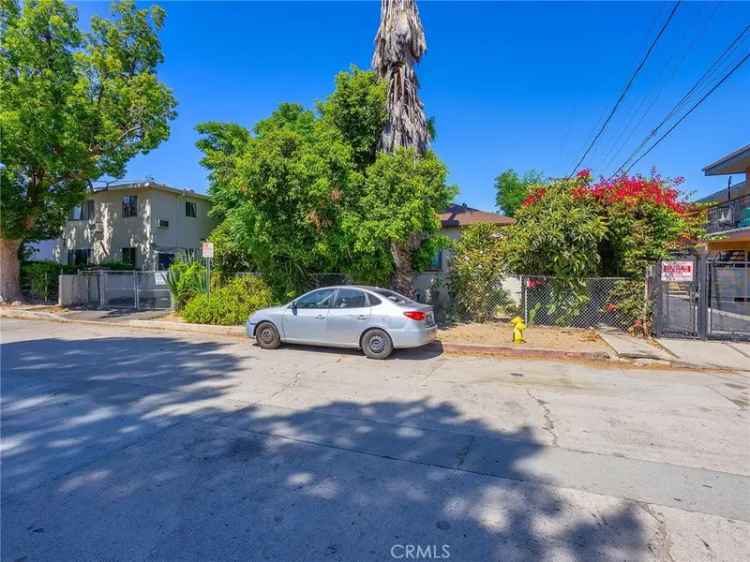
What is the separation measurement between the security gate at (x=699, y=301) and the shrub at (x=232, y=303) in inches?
421

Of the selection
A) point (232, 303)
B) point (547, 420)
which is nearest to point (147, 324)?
point (232, 303)

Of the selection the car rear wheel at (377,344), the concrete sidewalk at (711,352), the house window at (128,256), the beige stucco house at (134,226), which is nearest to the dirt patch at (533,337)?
the concrete sidewalk at (711,352)

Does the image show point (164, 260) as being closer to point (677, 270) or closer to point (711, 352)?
point (677, 270)

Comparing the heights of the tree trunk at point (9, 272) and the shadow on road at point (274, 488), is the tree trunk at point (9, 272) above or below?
above

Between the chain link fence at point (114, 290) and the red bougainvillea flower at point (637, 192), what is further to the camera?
the chain link fence at point (114, 290)

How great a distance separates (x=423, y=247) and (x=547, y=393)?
6296mm

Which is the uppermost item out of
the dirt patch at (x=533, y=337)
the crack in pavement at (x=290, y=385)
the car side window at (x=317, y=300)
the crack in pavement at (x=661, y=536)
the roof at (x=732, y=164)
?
the roof at (x=732, y=164)

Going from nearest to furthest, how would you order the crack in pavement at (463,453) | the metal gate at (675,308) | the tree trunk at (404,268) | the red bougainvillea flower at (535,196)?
the crack in pavement at (463,453) < the metal gate at (675,308) < the tree trunk at (404,268) < the red bougainvillea flower at (535,196)

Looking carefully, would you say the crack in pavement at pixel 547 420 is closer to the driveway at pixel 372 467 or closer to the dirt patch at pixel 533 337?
the driveway at pixel 372 467

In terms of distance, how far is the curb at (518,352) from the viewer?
26.3ft

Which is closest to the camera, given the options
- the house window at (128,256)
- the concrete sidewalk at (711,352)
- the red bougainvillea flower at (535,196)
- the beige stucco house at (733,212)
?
the concrete sidewalk at (711,352)

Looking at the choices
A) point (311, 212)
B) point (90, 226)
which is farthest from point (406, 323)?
point (90, 226)

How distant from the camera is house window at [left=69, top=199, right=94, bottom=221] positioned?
922 inches

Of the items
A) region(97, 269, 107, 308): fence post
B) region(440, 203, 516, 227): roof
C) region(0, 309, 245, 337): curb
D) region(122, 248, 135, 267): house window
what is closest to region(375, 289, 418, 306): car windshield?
region(0, 309, 245, 337): curb
